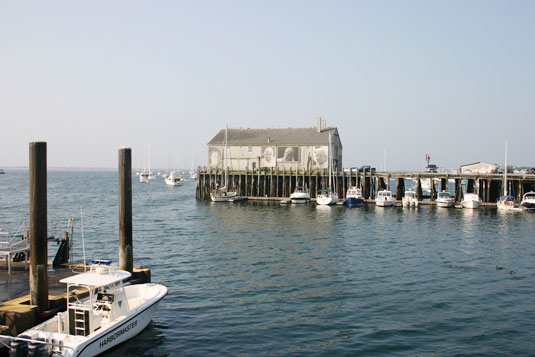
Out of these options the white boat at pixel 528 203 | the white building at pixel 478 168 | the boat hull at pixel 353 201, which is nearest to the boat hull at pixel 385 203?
the boat hull at pixel 353 201

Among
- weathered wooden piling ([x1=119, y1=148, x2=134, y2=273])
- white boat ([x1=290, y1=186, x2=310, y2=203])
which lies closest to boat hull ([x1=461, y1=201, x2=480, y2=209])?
white boat ([x1=290, y1=186, x2=310, y2=203])

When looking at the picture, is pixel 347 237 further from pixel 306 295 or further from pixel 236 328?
pixel 236 328

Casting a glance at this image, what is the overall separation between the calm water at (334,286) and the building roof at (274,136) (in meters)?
28.4

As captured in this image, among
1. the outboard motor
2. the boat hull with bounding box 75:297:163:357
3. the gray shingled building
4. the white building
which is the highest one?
the gray shingled building

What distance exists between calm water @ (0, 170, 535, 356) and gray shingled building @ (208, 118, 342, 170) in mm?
26479

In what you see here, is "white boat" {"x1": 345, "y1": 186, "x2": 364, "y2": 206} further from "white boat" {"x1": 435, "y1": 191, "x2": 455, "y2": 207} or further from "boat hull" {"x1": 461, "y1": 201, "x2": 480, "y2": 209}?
"boat hull" {"x1": 461, "y1": 201, "x2": 480, "y2": 209}

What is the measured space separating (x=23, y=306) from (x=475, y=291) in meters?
19.2

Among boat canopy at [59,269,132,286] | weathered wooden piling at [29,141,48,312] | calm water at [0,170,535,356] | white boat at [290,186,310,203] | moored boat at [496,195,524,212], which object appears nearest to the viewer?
boat canopy at [59,269,132,286]

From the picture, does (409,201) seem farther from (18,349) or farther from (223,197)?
(18,349)

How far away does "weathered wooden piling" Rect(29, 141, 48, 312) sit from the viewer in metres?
14.9

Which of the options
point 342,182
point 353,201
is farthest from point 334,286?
point 342,182

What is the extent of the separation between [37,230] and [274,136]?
63181mm

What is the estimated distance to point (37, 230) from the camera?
14.9m

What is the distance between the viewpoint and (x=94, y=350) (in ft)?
46.3
